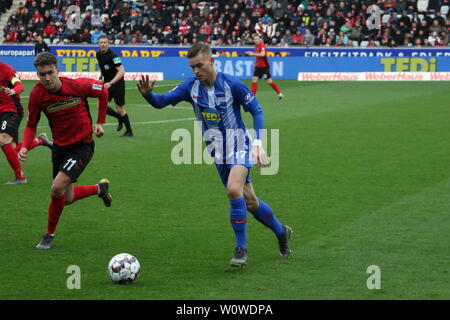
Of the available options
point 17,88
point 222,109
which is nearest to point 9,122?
point 17,88

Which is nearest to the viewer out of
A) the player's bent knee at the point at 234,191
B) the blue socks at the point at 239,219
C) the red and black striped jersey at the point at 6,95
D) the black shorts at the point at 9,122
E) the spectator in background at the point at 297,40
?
the player's bent knee at the point at 234,191

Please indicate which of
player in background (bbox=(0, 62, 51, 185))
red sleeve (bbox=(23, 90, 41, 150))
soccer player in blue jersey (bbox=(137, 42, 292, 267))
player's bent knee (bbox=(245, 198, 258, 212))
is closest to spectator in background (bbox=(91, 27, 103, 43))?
player in background (bbox=(0, 62, 51, 185))

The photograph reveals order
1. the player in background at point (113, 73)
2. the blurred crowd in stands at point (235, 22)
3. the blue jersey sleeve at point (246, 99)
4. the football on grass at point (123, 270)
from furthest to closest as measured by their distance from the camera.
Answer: the blurred crowd in stands at point (235, 22) → the player in background at point (113, 73) → the blue jersey sleeve at point (246, 99) → the football on grass at point (123, 270)

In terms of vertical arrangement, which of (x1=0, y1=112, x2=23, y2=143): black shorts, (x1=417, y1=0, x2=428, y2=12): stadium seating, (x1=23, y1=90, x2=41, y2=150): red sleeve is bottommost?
(x1=417, y1=0, x2=428, y2=12): stadium seating

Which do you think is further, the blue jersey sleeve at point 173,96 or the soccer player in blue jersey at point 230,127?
the blue jersey sleeve at point 173,96

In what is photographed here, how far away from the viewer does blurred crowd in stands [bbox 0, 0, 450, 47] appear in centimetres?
3769

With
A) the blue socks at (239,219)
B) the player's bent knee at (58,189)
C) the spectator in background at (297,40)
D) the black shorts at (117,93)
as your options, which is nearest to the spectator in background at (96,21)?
the spectator in background at (297,40)

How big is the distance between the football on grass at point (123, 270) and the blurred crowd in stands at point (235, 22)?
30688 millimetres

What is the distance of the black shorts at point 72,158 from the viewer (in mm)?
9117

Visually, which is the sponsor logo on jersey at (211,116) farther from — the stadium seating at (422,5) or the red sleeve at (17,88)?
the stadium seating at (422,5)

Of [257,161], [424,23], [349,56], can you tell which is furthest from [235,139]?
[424,23]

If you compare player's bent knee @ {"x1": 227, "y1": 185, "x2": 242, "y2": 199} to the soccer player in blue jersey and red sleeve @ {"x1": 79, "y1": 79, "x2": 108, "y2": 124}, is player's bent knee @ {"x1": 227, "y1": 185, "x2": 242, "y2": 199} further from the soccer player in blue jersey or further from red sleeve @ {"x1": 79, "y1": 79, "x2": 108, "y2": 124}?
red sleeve @ {"x1": 79, "y1": 79, "x2": 108, "y2": 124}

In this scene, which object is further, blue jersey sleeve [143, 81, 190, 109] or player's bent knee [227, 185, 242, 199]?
blue jersey sleeve [143, 81, 190, 109]

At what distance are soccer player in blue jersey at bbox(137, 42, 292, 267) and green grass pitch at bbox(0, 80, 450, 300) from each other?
0.46 meters
